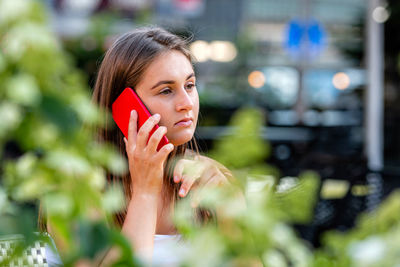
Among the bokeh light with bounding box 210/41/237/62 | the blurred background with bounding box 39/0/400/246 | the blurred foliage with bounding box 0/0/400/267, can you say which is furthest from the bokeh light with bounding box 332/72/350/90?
the blurred foliage with bounding box 0/0/400/267

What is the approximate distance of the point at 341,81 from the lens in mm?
7594

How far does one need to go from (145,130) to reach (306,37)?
6880 mm

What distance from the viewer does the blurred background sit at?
637 cm

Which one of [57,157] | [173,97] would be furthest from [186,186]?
[57,157]

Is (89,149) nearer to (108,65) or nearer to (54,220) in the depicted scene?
(54,220)

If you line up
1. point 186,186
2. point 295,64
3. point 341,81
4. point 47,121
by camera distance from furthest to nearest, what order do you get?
1. point 295,64
2. point 341,81
3. point 186,186
4. point 47,121

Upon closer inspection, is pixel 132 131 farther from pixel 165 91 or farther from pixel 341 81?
pixel 341 81

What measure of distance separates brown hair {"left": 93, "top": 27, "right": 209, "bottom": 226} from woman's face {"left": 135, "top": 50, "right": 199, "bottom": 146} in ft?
0.10

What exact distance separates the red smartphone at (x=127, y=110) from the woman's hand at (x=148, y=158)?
Result: 1 cm

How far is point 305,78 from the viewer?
25.7 feet

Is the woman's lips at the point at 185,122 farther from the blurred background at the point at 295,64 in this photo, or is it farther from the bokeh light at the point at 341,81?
the bokeh light at the point at 341,81

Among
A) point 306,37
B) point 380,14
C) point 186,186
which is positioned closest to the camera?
point 186,186

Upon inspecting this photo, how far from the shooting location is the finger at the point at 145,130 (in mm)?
845

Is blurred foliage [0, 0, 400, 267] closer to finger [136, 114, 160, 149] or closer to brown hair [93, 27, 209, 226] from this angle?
finger [136, 114, 160, 149]
